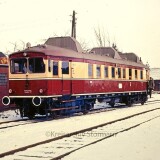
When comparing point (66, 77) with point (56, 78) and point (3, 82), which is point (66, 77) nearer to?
point (56, 78)

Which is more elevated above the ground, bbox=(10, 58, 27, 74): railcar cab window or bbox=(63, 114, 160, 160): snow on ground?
bbox=(10, 58, 27, 74): railcar cab window

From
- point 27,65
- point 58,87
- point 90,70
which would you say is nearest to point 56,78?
point 58,87

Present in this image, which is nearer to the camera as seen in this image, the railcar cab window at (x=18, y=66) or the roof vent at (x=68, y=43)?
the railcar cab window at (x=18, y=66)

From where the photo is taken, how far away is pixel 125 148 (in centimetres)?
923

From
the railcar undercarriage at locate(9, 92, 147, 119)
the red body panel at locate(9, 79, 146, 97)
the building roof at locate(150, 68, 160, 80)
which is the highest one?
the building roof at locate(150, 68, 160, 80)

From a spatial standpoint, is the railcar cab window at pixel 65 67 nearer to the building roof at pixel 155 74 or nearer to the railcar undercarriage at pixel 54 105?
the railcar undercarriage at pixel 54 105

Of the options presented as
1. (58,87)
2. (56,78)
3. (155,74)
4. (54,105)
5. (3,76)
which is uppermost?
(155,74)

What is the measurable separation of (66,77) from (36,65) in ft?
5.40

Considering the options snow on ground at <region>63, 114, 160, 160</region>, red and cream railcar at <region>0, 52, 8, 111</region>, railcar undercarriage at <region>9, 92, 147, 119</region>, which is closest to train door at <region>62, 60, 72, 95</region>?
railcar undercarriage at <region>9, 92, 147, 119</region>

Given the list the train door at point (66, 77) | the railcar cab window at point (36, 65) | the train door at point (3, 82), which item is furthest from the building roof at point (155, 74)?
the railcar cab window at point (36, 65)

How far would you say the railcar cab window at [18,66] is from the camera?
17114 mm

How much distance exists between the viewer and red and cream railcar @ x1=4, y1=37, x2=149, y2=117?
650 inches

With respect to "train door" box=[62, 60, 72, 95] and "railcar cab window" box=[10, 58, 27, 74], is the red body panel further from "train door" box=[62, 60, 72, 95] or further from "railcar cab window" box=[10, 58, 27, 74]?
"railcar cab window" box=[10, 58, 27, 74]

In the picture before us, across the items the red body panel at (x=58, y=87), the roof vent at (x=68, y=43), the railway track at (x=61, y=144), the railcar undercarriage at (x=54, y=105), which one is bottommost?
the railway track at (x=61, y=144)
